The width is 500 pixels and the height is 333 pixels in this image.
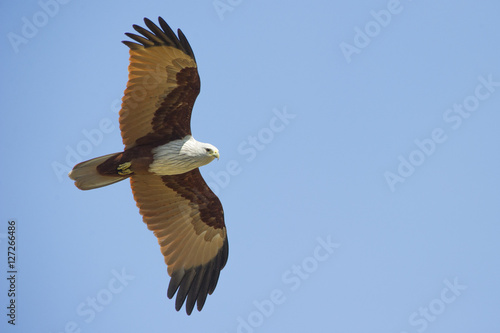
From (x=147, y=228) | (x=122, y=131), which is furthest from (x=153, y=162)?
(x=147, y=228)

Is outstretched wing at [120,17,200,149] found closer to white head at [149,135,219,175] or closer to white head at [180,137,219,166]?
white head at [149,135,219,175]

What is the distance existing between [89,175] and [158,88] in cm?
186

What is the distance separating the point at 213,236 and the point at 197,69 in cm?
344

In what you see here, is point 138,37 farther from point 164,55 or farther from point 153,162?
point 153,162

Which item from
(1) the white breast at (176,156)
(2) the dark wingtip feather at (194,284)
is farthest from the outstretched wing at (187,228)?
(1) the white breast at (176,156)

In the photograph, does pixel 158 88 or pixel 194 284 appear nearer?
pixel 158 88

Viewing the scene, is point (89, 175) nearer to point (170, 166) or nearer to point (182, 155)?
point (170, 166)

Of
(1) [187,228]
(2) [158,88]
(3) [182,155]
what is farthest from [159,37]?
Answer: (1) [187,228]

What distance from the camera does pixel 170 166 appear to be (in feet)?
39.1

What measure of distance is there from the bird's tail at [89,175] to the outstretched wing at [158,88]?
632mm

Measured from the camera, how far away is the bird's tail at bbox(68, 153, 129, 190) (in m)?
11.6

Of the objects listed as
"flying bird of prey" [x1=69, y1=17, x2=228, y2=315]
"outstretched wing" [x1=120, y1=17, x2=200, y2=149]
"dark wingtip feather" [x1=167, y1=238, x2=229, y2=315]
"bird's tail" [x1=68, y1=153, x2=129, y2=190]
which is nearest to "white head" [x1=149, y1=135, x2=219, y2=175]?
"flying bird of prey" [x1=69, y1=17, x2=228, y2=315]

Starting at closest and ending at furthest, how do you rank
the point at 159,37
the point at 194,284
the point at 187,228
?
the point at 159,37, the point at 194,284, the point at 187,228

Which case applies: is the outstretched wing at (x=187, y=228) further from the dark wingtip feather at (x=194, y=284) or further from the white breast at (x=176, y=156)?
the white breast at (x=176, y=156)
